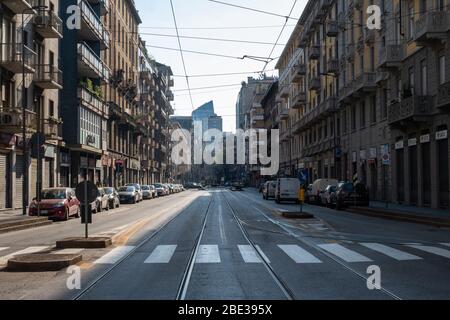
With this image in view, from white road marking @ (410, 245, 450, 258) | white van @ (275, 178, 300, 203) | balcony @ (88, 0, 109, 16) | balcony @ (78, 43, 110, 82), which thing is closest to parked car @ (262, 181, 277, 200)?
white van @ (275, 178, 300, 203)

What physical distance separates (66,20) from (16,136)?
550 inches

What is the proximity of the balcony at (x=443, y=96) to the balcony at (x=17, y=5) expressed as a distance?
21422mm

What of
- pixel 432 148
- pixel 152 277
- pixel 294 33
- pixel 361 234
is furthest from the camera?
pixel 294 33

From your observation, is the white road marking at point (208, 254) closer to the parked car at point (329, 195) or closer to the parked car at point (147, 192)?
the parked car at point (329, 195)

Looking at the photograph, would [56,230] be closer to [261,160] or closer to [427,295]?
[427,295]

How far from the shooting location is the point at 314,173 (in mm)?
70625

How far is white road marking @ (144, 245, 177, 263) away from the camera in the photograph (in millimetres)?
13227

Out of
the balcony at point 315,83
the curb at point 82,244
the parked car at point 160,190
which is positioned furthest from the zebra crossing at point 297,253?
the parked car at point 160,190

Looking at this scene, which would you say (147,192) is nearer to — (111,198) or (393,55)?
(111,198)

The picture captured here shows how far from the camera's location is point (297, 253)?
47.2 ft

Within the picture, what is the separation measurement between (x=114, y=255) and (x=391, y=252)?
6.47 metres

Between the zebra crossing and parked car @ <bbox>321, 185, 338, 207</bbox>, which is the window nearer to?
parked car @ <bbox>321, 185, 338, 207</bbox>

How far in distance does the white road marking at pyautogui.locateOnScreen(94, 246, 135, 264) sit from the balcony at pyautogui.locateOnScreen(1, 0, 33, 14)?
20.9 m
